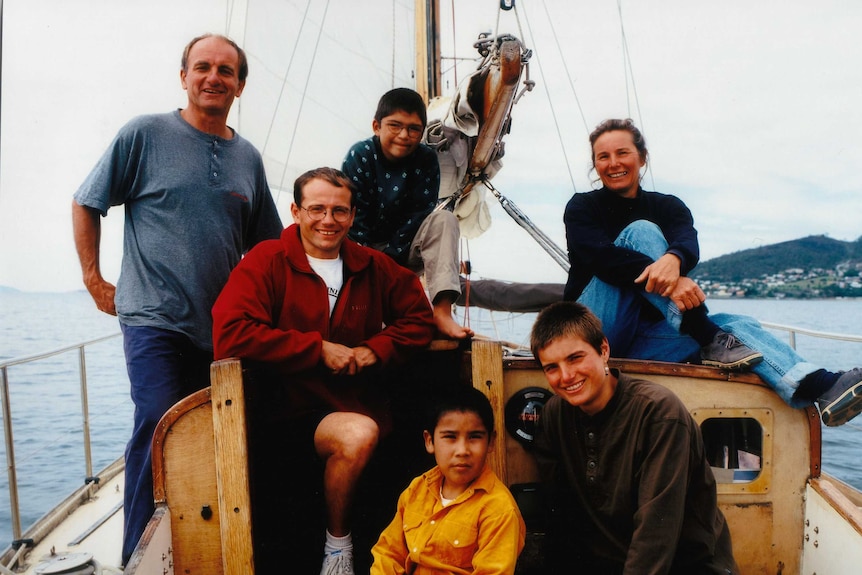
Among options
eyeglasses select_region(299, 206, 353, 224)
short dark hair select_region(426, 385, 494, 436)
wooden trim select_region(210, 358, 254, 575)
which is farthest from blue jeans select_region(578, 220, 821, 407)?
wooden trim select_region(210, 358, 254, 575)

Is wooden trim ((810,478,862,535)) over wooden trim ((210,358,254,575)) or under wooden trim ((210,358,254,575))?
under

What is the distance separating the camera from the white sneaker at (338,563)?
6.97ft

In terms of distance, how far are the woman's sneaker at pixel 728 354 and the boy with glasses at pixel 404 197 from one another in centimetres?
112

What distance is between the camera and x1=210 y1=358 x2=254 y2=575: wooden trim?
6.48 ft

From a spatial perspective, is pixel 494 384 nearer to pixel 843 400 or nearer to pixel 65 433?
pixel 843 400

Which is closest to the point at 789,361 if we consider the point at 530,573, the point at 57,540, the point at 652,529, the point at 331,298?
the point at 652,529

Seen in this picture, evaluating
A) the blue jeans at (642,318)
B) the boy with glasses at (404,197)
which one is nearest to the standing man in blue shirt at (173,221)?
the boy with glasses at (404,197)

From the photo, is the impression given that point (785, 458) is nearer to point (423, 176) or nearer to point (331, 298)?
point (331, 298)

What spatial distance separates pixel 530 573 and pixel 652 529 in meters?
0.86

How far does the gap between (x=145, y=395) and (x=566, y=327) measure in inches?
65.0

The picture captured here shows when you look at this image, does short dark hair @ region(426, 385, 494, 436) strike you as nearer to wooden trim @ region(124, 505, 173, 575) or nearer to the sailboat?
the sailboat

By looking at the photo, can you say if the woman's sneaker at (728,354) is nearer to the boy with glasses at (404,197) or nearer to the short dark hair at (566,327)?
the short dark hair at (566,327)

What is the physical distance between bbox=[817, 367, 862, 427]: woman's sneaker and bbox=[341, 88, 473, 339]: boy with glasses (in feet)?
5.04

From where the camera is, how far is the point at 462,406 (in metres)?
2.08
